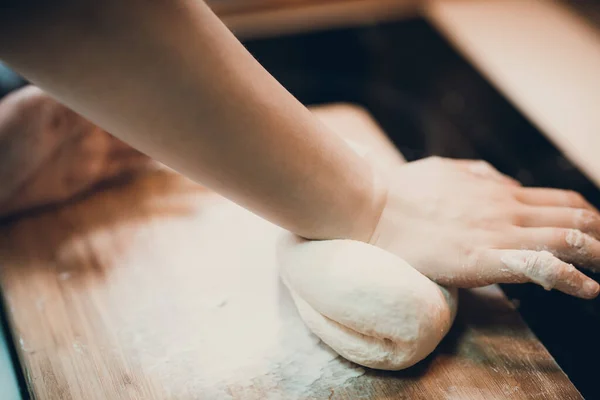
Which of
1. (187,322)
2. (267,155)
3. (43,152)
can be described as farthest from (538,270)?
(43,152)

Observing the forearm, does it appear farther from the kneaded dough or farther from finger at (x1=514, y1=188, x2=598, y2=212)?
finger at (x1=514, y1=188, x2=598, y2=212)

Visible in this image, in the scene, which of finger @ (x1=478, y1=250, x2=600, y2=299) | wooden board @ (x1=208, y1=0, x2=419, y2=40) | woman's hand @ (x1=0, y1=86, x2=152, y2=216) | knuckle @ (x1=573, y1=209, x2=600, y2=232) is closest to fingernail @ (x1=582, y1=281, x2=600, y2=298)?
finger @ (x1=478, y1=250, x2=600, y2=299)

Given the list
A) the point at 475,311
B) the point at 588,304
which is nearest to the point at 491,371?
the point at 475,311

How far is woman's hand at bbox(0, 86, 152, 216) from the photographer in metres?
0.82

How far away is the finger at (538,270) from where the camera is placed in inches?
24.1

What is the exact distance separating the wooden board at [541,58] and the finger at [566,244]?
284 mm

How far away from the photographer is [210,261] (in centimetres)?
79

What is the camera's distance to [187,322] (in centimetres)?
71

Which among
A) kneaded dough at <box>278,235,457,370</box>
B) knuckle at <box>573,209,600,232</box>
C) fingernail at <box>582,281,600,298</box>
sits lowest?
kneaded dough at <box>278,235,457,370</box>

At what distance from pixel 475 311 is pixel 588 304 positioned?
165mm

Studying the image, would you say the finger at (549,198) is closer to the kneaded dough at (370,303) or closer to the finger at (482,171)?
the finger at (482,171)

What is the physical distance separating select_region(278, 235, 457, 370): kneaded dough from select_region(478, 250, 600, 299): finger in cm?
7

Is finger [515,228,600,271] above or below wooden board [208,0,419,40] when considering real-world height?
above

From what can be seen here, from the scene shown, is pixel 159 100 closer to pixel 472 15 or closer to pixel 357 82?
pixel 357 82
